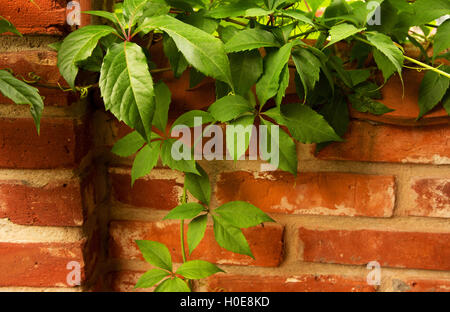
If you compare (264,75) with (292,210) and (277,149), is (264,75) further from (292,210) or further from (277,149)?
(292,210)

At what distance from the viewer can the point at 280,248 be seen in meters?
0.56

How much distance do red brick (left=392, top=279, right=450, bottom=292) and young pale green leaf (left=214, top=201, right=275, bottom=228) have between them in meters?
0.27

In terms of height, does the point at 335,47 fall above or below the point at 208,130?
above

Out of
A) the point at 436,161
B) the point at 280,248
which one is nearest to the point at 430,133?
the point at 436,161

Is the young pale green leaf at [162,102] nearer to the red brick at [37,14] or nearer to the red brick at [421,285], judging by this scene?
the red brick at [37,14]

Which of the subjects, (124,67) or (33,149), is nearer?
(124,67)

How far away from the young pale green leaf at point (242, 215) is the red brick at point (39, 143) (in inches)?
8.6

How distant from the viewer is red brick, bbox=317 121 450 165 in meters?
0.51

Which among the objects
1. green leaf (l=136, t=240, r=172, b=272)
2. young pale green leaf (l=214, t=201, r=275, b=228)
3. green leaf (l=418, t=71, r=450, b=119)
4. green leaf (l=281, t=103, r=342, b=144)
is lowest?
green leaf (l=136, t=240, r=172, b=272)

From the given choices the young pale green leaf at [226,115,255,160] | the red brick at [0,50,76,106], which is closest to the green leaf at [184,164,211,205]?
the young pale green leaf at [226,115,255,160]

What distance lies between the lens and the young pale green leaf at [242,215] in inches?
18.6

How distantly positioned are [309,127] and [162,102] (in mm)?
195

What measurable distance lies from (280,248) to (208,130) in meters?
0.22

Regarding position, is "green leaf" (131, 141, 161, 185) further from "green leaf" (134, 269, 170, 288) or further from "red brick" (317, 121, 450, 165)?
"red brick" (317, 121, 450, 165)
